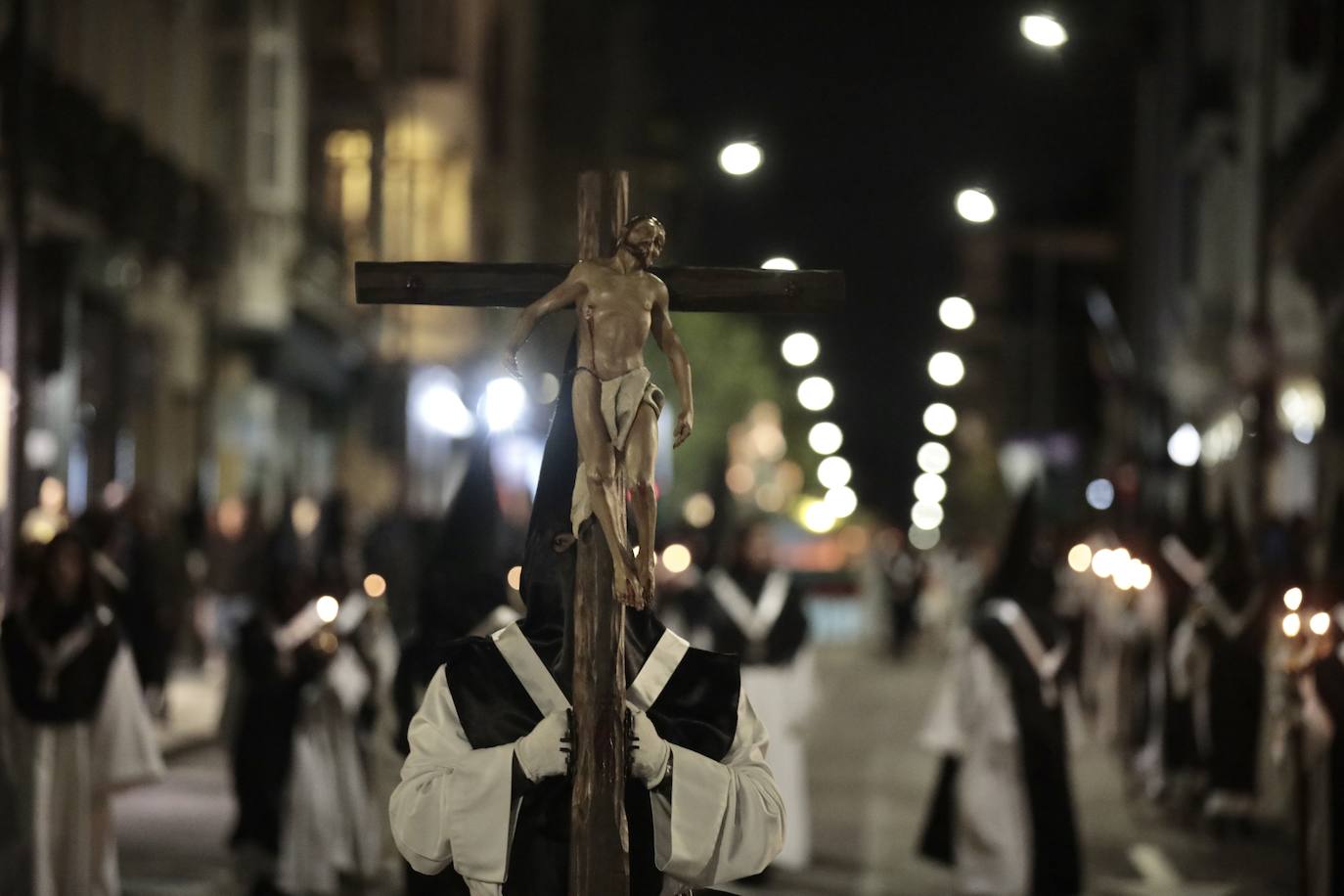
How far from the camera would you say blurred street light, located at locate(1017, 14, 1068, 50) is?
14031 millimetres

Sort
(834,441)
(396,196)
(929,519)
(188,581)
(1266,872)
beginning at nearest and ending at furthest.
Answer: (1266,872)
(188,581)
(396,196)
(834,441)
(929,519)

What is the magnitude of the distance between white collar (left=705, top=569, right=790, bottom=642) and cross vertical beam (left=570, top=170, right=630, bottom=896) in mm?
10261

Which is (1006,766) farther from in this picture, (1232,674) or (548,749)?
(548,749)

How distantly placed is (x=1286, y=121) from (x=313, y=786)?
2226 centimetres

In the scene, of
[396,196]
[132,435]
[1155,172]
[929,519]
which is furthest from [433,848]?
[929,519]

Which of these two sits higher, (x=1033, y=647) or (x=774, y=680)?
(x=1033, y=647)

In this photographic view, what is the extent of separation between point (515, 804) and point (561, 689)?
311mm

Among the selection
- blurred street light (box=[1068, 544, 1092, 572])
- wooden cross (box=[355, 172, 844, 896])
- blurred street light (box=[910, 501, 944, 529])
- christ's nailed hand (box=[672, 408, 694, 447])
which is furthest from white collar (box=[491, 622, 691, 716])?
blurred street light (box=[910, 501, 944, 529])

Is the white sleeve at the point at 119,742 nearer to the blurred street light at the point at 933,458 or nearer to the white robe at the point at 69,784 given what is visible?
the white robe at the point at 69,784

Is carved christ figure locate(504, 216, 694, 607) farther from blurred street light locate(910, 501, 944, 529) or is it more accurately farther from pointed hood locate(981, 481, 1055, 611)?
blurred street light locate(910, 501, 944, 529)

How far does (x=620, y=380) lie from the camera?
6.38 m

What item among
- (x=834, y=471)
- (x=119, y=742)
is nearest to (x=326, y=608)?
(x=119, y=742)

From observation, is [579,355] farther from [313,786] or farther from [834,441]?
[834,441]

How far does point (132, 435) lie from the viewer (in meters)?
33.1
